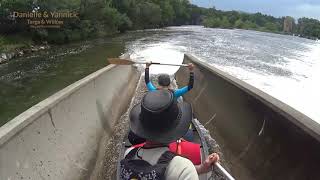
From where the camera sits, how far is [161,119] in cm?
275

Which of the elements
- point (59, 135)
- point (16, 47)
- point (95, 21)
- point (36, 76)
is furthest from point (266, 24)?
point (59, 135)

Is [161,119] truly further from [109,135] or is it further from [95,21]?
[95,21]

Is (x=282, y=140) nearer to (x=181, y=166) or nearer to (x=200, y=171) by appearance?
(x=200, y=171)

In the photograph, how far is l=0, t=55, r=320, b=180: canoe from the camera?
4.35 meters

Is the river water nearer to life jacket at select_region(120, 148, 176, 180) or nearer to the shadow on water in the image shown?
the shadow on water

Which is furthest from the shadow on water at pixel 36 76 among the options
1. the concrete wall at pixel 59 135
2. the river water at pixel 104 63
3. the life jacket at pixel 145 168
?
the life jacket at pixel 145 168

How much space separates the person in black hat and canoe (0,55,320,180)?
Answer: 1.57m

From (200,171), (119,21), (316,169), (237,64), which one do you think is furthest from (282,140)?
(119,21)

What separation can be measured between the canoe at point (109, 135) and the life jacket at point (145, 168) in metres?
1.46

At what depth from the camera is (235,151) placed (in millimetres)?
6809

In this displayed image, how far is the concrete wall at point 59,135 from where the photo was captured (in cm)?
402

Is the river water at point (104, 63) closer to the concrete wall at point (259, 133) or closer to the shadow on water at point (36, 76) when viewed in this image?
the shadow on water at point (36, 76)

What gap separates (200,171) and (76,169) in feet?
9.18

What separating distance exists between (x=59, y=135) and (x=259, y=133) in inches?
122
